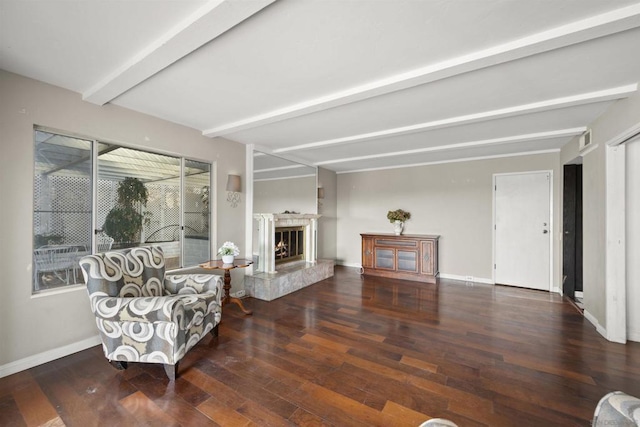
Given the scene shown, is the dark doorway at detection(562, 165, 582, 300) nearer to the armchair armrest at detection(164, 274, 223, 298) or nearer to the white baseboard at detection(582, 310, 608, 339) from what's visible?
the white baseboard at detection(582, 310, 608, 339)

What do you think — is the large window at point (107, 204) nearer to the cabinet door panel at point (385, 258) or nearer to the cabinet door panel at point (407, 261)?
the cabinet door panel at point (385, 258)

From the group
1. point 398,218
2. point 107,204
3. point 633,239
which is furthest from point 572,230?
point 107,204

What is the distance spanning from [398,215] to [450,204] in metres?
1.04

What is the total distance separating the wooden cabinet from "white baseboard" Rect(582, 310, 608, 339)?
2061 millimetres

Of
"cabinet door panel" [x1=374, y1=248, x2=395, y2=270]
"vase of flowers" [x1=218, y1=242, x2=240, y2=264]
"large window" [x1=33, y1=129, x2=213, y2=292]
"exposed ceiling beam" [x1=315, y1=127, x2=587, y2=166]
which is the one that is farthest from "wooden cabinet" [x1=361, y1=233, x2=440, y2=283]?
"large window" [x1=33, y1=129, x2=213, y2=292]

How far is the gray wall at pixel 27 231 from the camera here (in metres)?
2.14

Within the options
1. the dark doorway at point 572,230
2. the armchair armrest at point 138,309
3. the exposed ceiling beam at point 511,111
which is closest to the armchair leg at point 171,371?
the armchair armrest at point 138,309

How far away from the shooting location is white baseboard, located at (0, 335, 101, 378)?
214 cm

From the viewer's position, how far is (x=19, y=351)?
7.20 ft

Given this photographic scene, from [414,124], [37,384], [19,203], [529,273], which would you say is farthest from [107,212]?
[529,273]

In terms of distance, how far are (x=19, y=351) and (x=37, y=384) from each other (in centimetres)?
40

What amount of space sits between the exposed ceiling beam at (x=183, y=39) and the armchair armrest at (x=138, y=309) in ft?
5.79

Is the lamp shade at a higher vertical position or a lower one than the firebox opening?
higher

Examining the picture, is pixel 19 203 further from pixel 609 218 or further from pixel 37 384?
pixel 609 218
